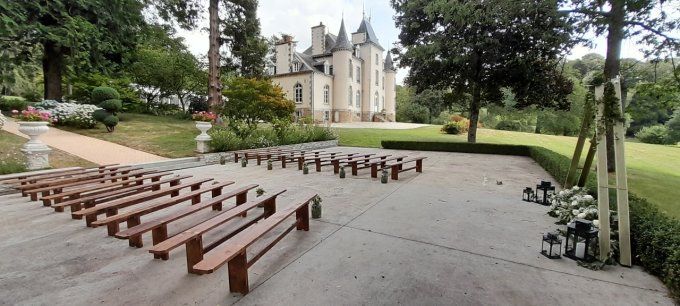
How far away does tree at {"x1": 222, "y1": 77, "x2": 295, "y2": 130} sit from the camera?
12.3 m

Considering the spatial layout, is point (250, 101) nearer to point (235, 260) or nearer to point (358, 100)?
point (235, 260)

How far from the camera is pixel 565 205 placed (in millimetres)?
4727

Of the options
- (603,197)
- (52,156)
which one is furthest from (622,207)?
(52,156)

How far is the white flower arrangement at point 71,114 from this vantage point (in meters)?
13.5

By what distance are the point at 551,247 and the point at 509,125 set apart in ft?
137

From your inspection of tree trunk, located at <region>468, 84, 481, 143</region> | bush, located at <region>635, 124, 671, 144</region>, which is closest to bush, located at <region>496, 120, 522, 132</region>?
bush, located at <region>635, 124, 671, 144</region>

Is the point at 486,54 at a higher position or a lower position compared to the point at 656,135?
higher

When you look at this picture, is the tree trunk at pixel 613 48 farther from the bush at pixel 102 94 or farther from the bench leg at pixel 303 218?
the bush at pixel 102 94

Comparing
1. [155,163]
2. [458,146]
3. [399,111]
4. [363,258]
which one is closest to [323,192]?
[363,258]

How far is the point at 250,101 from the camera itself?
40.7 feet

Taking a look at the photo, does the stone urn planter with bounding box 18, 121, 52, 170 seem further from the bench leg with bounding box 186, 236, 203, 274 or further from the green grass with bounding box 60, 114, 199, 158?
the bench leg with bounding box 186, 236, 203, 274

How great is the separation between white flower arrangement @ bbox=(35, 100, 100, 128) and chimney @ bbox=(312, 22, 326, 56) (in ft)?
90.4

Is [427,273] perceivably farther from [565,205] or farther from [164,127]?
[164,127]

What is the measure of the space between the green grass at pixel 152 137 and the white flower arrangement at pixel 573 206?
1102 cm
